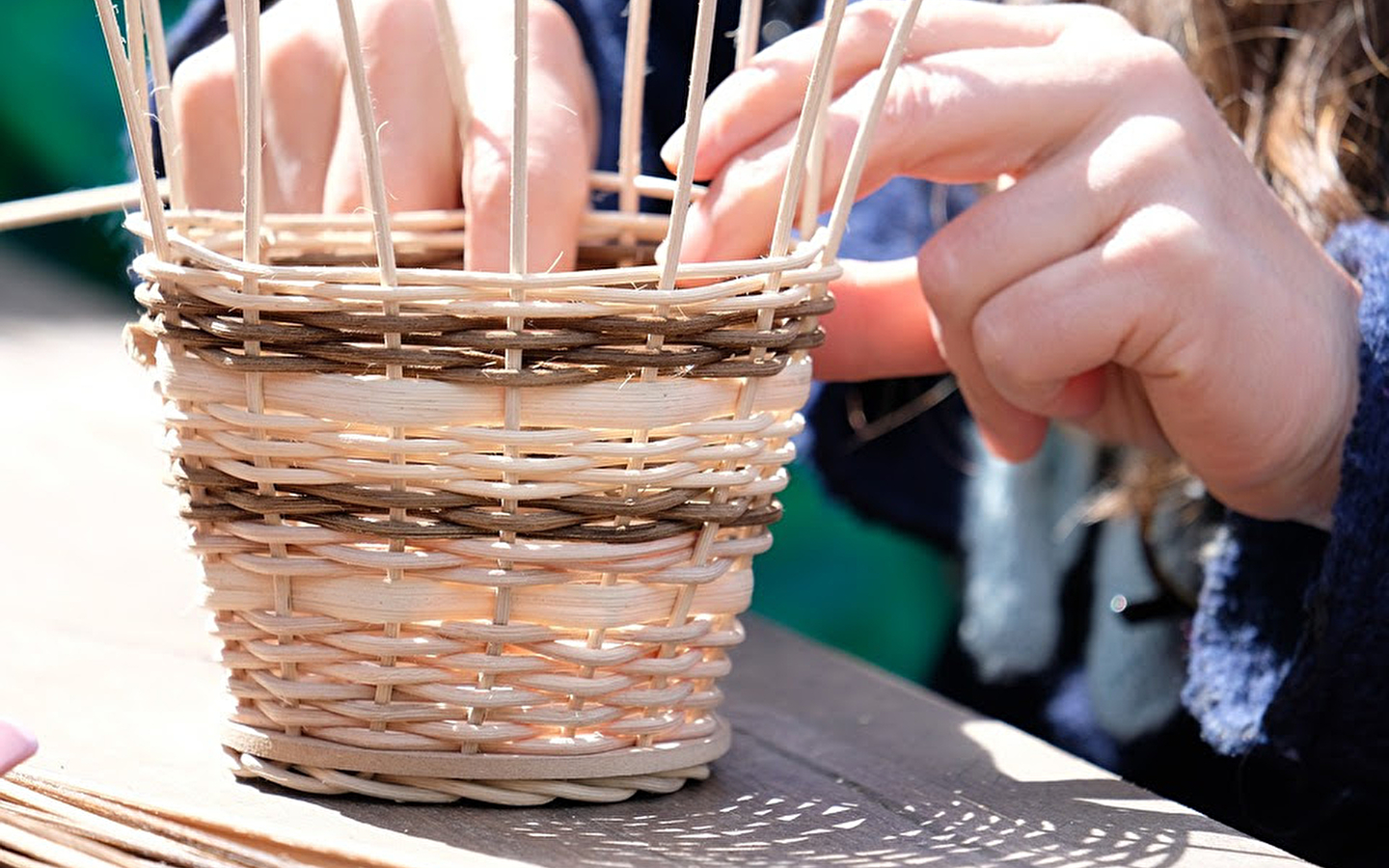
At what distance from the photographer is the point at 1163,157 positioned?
20.2 inches

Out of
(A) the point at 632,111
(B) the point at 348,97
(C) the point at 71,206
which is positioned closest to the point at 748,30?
(A) the point at 632,111

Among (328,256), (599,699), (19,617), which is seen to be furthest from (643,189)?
(19,617)

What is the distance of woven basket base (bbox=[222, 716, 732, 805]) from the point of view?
44 centimetres

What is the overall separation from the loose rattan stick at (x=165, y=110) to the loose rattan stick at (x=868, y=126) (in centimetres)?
22

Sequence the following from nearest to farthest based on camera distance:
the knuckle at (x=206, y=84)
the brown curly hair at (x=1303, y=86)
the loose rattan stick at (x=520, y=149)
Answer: the loose rattan stick at (x=520, y=149)
the knuckle at (x=206, y=84)
the brown curly hair at (x=1303, y=86)

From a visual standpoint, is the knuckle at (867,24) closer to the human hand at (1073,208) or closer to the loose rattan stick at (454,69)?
the human hand at (1073,208)

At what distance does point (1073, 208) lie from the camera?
0.51m

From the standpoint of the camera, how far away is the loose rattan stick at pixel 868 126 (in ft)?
1.40

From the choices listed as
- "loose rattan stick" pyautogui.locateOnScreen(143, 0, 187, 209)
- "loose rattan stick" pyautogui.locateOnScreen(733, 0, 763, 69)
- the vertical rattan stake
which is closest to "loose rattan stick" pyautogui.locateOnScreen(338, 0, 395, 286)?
the vertical rattan stake

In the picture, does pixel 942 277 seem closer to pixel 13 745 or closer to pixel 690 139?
pixel 690 139

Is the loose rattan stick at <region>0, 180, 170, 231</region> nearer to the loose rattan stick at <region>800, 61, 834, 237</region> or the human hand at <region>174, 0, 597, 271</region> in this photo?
the human hand at <region>174, 0, 597, 271</region>

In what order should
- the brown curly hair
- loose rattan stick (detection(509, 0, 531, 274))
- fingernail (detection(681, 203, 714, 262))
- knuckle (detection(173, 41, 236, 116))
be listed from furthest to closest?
the brown curly hair, knuckle (detection(173, 41, 236, 116)), fingernail (detection(681, 203, 714, 262)), loose rattan stick (detection(509, 0, 531, 274))

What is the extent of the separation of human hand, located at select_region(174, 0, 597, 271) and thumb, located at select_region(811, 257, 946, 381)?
5.1 inches

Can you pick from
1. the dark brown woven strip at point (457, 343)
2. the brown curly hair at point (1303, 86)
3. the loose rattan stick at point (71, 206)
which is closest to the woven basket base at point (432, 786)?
the dark brown woven strip at point (457, 343)
